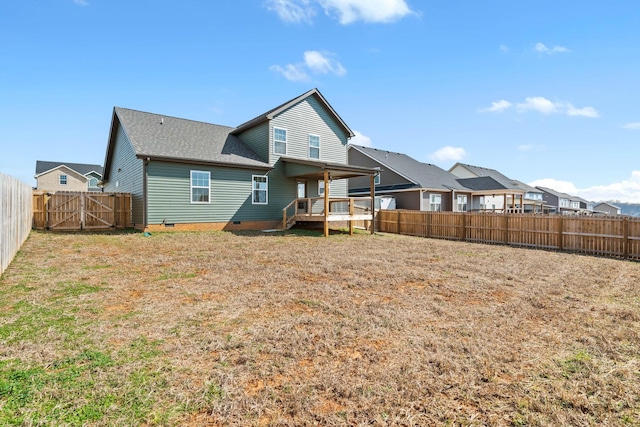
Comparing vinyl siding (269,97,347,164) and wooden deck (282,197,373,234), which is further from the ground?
vinyl siding (269,97,347,164)

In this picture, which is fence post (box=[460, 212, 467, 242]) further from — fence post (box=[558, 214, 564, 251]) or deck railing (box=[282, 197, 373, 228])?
deck railing (box=[282, 197, 373, 228])

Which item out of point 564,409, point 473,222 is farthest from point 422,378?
point 473,222

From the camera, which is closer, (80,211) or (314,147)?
(80,211)

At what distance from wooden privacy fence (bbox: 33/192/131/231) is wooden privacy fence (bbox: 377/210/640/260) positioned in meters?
15.8

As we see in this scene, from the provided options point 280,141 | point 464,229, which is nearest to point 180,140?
point 280,141

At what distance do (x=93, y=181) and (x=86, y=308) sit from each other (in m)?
50.9

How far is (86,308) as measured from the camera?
4434mm

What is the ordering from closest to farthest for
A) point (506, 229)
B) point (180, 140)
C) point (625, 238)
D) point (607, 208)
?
1. point (625, 238)
2. point (506, 229)
3. point (180, 140)
4. point (607, 208)

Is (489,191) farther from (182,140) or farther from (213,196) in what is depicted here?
(182,140)

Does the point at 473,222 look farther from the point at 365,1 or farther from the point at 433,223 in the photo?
the point at 365,1

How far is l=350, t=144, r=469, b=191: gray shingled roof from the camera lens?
2611 cm

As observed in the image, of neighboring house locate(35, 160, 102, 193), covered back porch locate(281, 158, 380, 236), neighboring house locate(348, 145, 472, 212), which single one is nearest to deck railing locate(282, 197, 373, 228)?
covered back porch locate(281, 158, 380, 236)

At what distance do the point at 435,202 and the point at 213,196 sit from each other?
19.2 m

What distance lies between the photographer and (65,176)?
40750 millimetres
